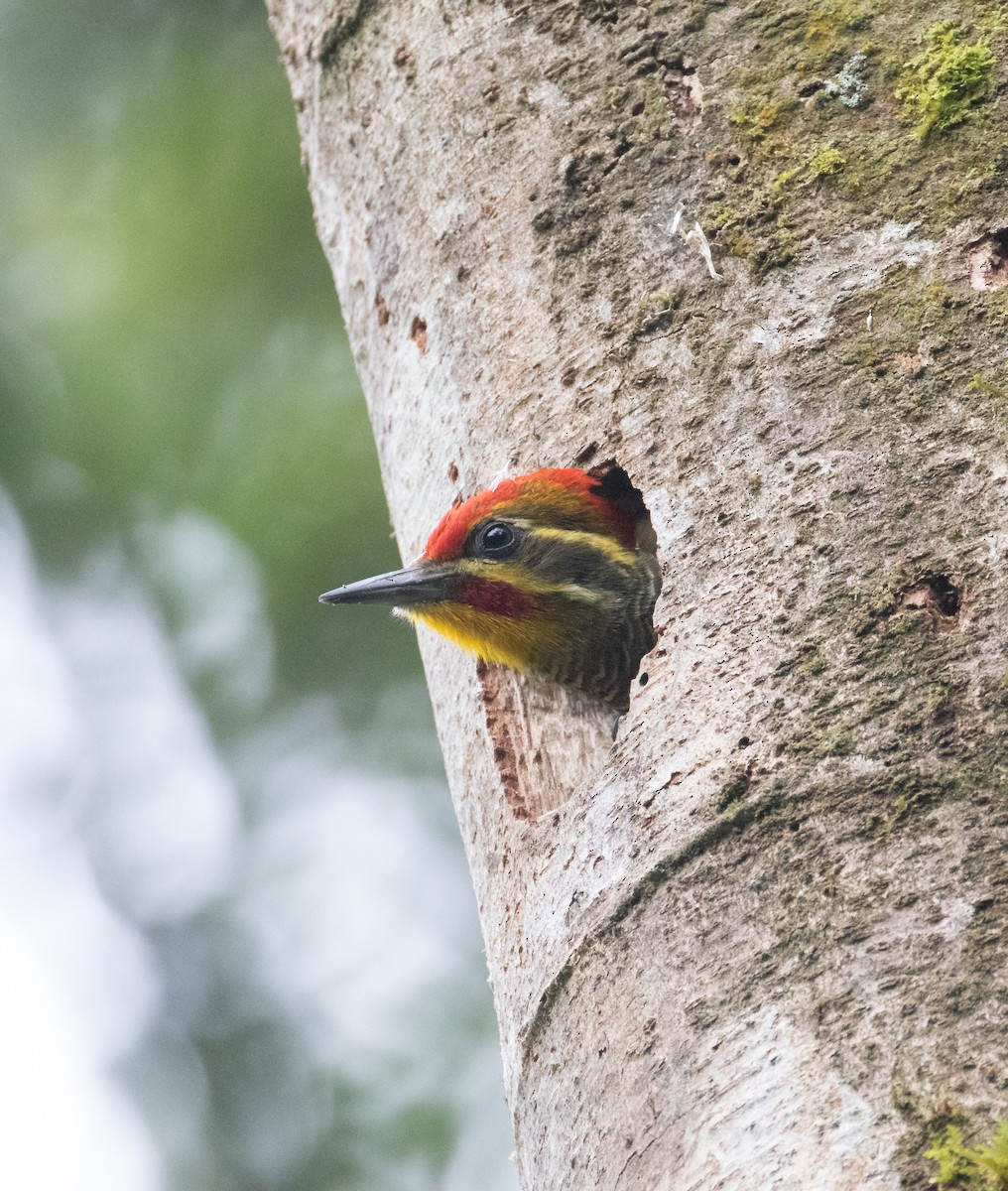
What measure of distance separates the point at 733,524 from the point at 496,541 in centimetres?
141

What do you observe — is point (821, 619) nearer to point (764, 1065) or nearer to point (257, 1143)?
point (764, 1065)

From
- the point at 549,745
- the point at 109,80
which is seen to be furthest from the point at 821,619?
the point at 109,80

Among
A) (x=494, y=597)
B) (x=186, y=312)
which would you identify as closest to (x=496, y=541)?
(x=494, y=597)

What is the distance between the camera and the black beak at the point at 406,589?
393 cm

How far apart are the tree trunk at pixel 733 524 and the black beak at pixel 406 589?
17 centimetres

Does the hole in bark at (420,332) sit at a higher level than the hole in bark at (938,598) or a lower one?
higher

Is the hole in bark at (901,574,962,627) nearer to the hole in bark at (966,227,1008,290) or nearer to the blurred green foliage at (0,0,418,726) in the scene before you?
the hole in bark at (966,227,1008,290)

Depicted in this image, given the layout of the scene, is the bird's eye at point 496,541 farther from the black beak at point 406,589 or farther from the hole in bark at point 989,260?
the hole in bark at point 989,260

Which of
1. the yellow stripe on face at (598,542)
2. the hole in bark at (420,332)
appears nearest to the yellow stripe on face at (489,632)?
the yellow stripe on face at (598,542)

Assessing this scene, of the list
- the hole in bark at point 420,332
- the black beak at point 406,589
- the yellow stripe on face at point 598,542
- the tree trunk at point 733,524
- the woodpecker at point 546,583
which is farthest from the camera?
the yellow stripe on face at point 598,542

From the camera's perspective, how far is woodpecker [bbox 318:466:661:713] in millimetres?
3713

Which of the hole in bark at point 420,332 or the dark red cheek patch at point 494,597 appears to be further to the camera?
the dark red cheek patch at point 494,597

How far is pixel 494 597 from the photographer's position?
403 cm

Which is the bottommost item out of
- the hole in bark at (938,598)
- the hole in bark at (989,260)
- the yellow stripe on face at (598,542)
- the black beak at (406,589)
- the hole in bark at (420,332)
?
the yellow stripe on face at (598,542)
